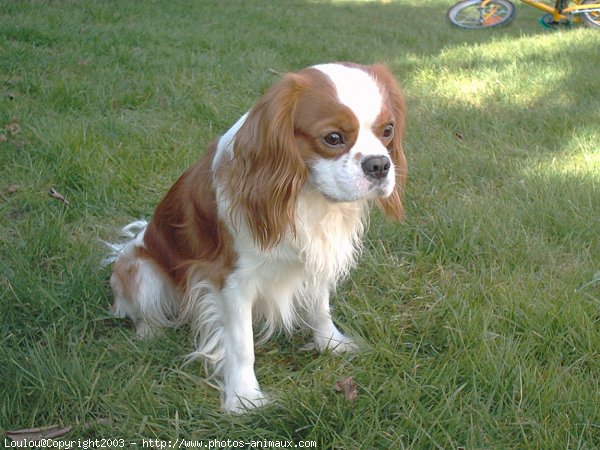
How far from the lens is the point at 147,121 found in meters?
4.58

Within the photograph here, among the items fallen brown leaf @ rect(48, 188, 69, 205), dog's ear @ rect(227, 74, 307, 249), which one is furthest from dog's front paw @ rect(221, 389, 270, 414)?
fallen brown leaf @ rect(48, 188, 69, 205)

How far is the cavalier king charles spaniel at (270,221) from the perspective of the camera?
6.88 feet

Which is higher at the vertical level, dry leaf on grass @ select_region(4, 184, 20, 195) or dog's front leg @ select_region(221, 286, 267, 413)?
dry leaf on grass @ select_region(4, 184, 20, 195)

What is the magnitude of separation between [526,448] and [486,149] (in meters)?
2.70

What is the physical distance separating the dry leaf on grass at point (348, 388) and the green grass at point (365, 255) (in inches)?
1.2

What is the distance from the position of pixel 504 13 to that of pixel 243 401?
8.66 meters

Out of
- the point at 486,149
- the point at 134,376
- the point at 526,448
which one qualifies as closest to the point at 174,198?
the point at 134,376

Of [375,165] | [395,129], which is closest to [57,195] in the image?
[395,129]

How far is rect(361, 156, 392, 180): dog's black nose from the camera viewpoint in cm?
207

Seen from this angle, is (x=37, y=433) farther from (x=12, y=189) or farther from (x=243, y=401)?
(x=12, y=189)

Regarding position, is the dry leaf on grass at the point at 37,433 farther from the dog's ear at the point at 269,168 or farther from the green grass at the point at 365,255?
the dog's ear at the point at 269,168

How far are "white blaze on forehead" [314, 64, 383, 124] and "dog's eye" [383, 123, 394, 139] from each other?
0.11 m

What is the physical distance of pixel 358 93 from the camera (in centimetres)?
207

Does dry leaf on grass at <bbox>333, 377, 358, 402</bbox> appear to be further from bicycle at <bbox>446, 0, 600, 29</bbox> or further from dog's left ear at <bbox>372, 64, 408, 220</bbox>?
bicycle at <bbox>446, 0, 600, 29</bbox>
